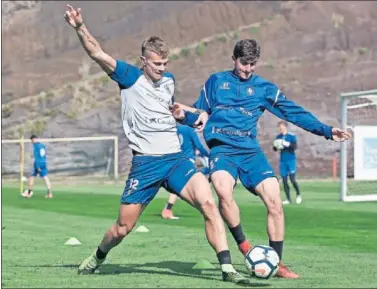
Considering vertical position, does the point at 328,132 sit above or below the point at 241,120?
below

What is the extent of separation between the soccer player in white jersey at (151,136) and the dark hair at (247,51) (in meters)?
0.84

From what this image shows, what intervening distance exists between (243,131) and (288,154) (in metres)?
16.3

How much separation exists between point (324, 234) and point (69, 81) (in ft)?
190

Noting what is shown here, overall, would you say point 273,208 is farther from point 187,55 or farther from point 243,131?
point 187,55

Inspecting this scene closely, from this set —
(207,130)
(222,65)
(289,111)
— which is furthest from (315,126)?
(222,65)

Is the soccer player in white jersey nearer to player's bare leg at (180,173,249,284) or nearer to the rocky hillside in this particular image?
player's bare leg at (180,173,249,284)

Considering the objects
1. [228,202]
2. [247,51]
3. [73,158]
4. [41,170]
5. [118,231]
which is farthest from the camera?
[73,158]

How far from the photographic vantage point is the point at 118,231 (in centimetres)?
1074

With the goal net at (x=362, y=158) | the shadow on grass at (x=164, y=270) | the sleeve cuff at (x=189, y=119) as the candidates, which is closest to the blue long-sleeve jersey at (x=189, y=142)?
the goal net at (x=362, y=158)

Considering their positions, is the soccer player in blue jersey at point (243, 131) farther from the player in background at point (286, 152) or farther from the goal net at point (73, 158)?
the goal net at point (73, 158)

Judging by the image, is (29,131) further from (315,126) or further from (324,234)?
(315,126)

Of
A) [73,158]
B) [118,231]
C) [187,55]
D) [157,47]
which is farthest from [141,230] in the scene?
[187,55]

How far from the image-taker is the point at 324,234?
1734 centimetres

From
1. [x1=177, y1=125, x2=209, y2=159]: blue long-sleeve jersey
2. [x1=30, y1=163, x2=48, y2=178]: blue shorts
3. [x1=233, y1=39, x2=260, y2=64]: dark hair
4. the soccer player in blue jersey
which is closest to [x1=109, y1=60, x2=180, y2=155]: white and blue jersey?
the soccer player in blue jersey
